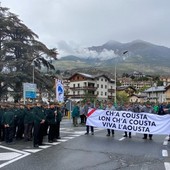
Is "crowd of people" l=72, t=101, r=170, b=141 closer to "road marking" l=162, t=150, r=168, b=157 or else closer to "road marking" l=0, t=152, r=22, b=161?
"road marking" l=162, t=150, r=168, b=157

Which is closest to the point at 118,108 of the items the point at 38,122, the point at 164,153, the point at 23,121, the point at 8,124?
the point at 23,121

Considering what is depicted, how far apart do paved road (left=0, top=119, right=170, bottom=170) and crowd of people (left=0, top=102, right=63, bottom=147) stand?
668 mm

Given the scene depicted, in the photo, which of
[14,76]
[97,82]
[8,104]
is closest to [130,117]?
[8,104]

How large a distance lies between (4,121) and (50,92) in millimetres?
30348

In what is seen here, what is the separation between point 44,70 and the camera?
49.9m

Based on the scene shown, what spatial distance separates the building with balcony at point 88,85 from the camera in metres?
115

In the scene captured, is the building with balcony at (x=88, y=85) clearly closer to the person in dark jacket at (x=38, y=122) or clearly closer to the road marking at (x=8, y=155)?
the person in dark jacket at (x=38, y=122)

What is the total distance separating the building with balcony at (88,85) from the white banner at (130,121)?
91.4 meters

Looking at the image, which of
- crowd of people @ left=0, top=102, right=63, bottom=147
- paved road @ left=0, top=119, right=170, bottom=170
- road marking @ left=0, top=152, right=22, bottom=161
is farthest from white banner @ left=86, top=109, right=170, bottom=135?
road marking @ left=0, top=152, right=22, bottom=161

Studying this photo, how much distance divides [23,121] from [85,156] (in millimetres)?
5861

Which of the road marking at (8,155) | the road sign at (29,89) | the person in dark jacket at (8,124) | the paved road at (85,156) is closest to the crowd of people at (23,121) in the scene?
the person in dark jacket at (8,124)

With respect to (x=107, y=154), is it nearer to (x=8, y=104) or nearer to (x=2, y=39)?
(x=8, y=104)

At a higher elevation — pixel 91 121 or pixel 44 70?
pixel 44 70

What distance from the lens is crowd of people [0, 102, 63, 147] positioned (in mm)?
15555
